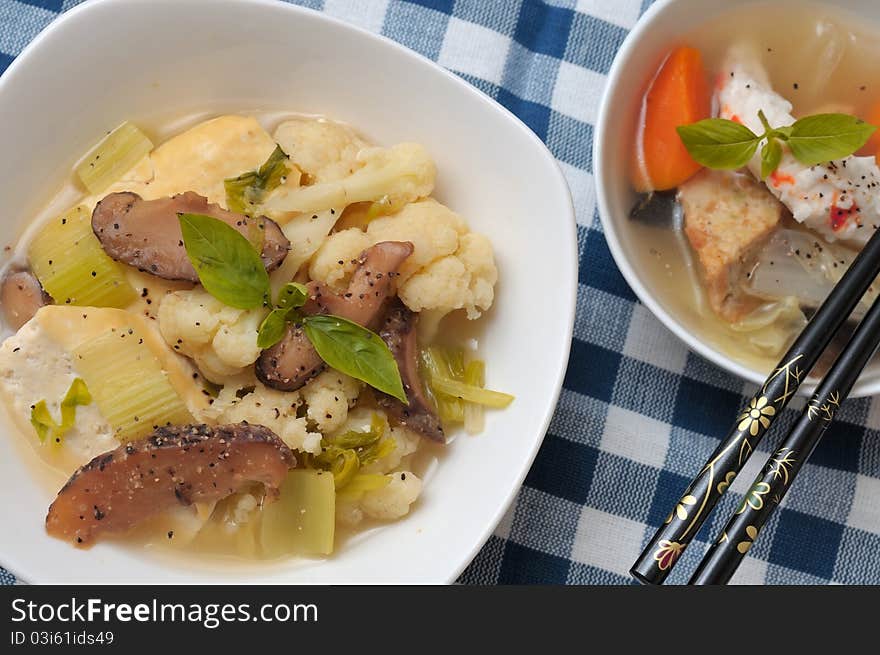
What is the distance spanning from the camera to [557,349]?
179 cm

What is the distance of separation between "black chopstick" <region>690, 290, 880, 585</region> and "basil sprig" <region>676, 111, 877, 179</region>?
351 mm

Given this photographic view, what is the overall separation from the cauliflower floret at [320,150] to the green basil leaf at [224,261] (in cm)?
28

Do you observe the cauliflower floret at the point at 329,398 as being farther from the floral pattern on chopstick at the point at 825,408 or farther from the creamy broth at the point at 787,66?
the floral pattern on chopstick at the point at 825,408

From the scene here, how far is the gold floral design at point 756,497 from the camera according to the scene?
1766mm

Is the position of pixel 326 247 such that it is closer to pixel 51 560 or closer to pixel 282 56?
pixel 282 56

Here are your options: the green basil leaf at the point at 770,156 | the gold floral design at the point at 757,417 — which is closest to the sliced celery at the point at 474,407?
the gold floral design at the point at 757,417

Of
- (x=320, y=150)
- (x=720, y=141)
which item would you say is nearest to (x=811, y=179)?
(x=720, y=141)

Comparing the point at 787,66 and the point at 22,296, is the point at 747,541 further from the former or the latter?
the point at 22,296

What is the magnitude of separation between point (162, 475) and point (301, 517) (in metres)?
0.28

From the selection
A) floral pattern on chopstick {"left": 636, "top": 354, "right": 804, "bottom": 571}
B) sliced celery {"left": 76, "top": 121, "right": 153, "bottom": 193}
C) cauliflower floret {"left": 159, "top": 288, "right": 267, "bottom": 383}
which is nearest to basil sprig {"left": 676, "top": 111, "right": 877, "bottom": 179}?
floral pattern on chopstick {"left": 636, "top": 354, "right": 804, "bottom": 571}

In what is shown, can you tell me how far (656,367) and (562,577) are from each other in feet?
1.80

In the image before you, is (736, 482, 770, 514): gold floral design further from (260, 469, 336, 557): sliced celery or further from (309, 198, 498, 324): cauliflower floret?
(260, 469, 336, 557): sliced celery

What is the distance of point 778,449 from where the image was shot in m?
1.84

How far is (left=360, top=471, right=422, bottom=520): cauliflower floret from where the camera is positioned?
180 centimetres
